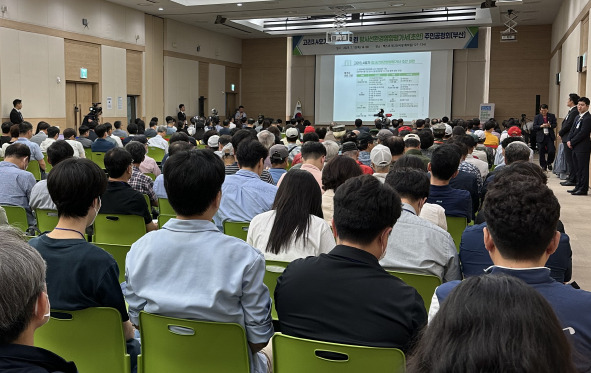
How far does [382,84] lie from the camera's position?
803 inches

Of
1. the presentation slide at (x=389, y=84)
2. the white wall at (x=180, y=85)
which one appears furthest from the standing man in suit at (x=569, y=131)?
the white wall at (x=180, y=85)

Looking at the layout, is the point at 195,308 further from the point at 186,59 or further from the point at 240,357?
the point at 186,59

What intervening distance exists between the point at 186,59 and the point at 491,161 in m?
13.5

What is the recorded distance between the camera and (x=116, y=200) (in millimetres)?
4230

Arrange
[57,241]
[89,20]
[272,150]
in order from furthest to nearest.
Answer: [89,20], [272,150], [57,241]

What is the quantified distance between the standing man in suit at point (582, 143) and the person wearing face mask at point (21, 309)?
9.34 m

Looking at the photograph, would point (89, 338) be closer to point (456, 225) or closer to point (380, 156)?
point (456, 225)

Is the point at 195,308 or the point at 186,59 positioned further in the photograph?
the point at 186,59

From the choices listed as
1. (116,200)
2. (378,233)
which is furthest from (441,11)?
(378,233)

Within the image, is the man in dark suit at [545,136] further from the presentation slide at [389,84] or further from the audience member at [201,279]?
the audience member at [201,279]

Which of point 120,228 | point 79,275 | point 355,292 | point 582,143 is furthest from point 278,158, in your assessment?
point 582,143

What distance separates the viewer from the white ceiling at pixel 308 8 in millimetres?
15414

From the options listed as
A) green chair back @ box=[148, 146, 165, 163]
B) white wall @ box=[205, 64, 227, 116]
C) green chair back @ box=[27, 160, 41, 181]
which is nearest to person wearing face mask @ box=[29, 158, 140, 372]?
green chair back @ box=[27, 160, 41, 181]

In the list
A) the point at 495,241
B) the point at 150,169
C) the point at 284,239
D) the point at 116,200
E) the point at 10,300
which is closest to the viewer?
the point at 10,300
